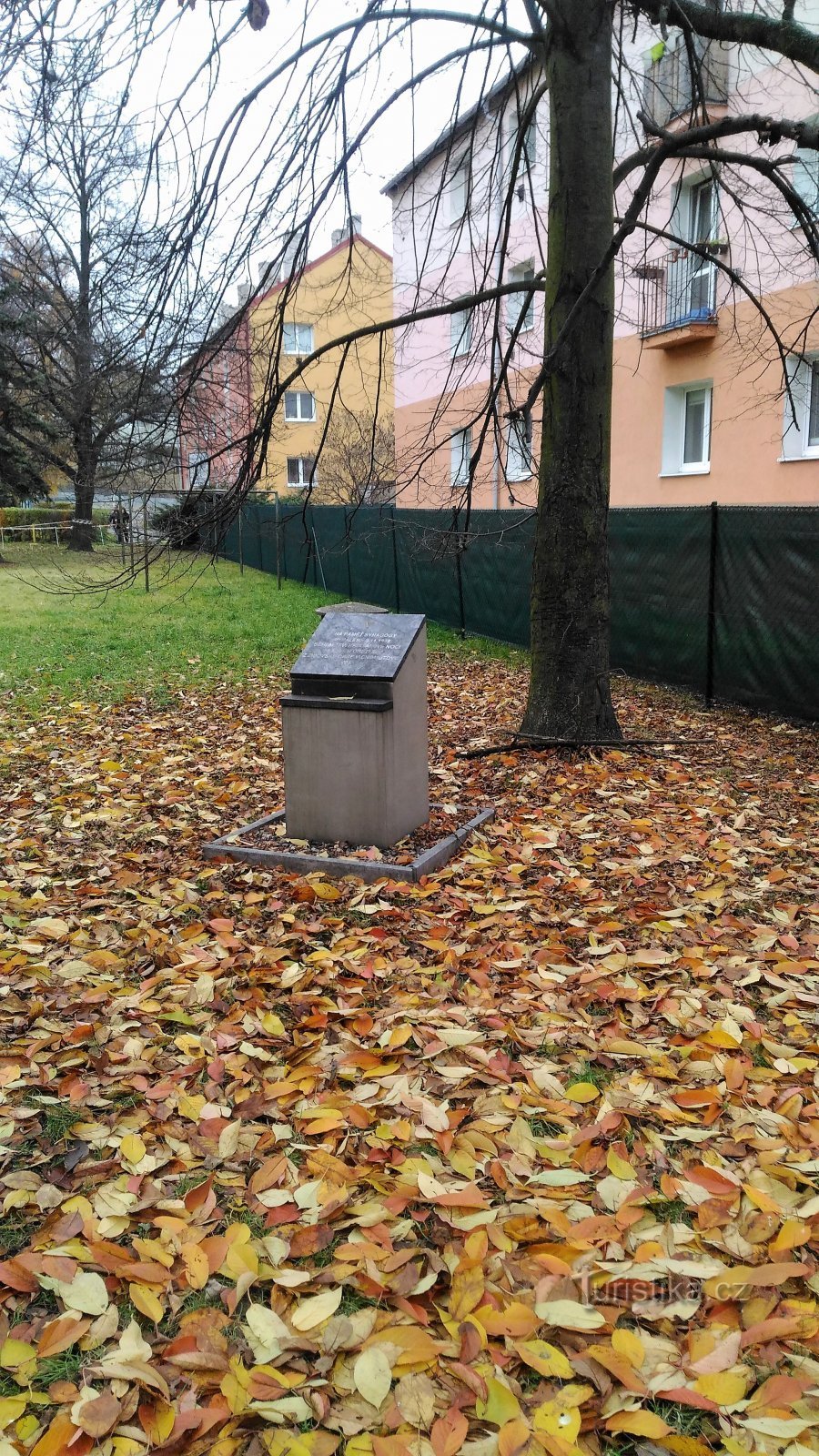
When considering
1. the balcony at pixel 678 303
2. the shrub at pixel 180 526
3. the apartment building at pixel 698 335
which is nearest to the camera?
the shrub at pixel 180 526

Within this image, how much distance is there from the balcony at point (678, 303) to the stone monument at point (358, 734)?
41.1 feet

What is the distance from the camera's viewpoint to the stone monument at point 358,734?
217 inches

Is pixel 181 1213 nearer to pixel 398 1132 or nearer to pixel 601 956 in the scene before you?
pixel 398 1132

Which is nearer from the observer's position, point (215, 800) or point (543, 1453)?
point (543, 1453)

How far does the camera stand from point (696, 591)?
10125mm

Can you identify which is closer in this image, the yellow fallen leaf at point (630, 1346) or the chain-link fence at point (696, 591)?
the yellow fallen leaf at point (630, 1346)

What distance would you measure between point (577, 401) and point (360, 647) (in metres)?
2.82

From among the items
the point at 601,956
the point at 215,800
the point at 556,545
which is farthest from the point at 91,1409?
the point at 556,545

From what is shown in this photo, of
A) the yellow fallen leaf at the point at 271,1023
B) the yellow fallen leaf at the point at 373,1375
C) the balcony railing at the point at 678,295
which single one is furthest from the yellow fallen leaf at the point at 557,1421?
the balcony railing at the point at 678,295

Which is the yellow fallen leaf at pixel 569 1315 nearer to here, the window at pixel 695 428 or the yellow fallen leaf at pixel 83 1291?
the yellow fallen leaf at pixel 83 1291

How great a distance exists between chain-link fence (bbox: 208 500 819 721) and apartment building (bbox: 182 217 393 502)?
0.94 meters

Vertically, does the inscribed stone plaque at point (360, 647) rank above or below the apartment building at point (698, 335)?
below

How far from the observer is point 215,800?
691 centimetres

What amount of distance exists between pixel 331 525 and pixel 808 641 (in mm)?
14918
